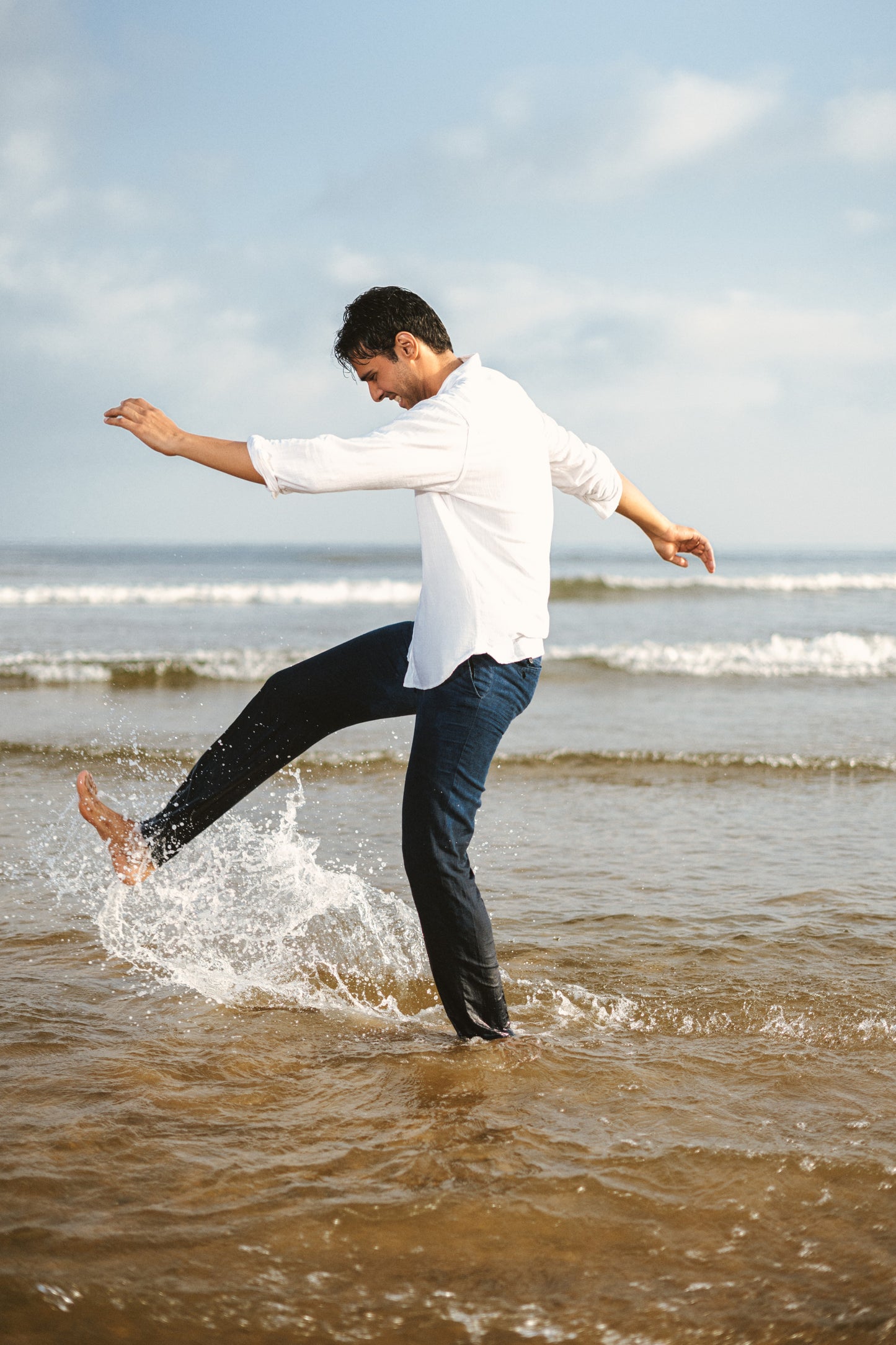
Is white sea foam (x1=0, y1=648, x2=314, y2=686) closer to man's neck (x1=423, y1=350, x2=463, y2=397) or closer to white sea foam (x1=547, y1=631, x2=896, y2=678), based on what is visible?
white sea foam (x1=547, y1=631, x2=896, y2=678)

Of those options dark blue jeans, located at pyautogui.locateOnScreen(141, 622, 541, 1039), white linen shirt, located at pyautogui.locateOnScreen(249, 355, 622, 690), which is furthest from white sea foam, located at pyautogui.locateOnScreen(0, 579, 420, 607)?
white linen shirt, located at pyautogui.locateOnScreen(249, 355, 622, 690)

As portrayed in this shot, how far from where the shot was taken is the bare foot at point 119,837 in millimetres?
3357

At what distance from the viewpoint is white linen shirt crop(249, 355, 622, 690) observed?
2.47m

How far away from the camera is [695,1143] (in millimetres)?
2473

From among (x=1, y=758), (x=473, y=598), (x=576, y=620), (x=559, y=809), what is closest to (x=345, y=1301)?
(x=473, y=598)

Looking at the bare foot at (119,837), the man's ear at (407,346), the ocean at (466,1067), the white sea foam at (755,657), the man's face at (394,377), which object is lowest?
the ocean at (466,1067)

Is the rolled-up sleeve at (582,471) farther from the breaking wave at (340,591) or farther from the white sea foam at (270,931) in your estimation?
the breaking wave at (340,591)

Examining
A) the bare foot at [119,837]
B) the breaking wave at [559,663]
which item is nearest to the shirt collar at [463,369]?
the bare foot at [119,837]

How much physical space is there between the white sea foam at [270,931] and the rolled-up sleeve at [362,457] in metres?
1.75

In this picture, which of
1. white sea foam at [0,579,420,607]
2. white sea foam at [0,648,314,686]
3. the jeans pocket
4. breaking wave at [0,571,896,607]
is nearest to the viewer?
the jeans pocket

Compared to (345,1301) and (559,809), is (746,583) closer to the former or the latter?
(559,809)

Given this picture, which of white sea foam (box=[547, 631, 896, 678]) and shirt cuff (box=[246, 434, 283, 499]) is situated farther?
white sea foam (box=[547, 631, 896, 678])

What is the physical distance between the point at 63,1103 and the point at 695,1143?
1.51 meters

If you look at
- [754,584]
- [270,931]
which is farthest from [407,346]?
[754,584]
